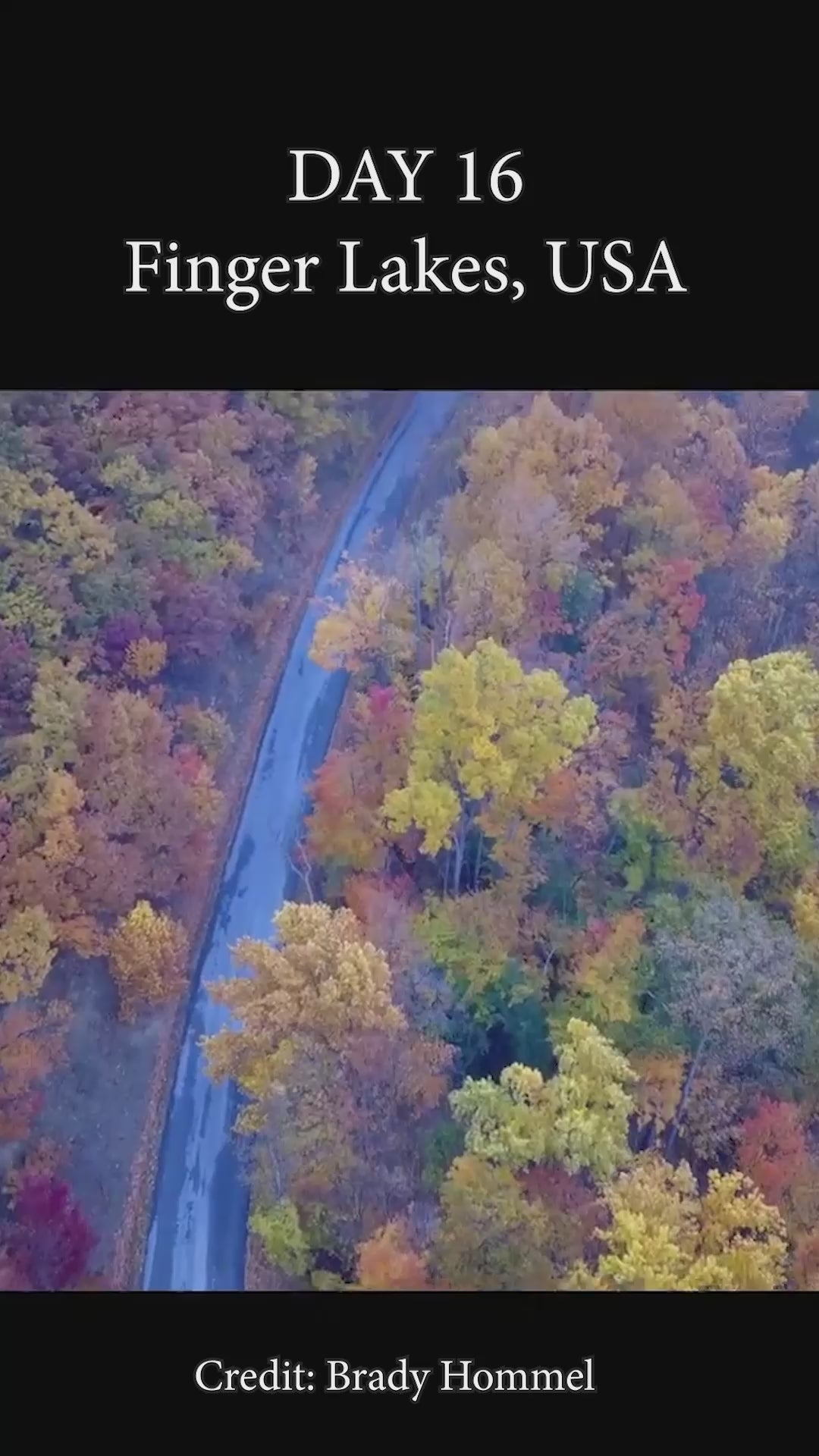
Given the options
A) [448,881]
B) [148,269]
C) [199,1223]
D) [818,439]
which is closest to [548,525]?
[818,439]

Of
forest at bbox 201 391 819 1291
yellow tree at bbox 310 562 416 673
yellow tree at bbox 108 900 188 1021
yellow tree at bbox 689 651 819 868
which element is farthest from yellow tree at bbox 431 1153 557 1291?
yellow tree at bbox 310 562 416 673

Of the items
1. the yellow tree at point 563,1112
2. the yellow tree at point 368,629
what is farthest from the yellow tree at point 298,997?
the yellow tree at point 368,629

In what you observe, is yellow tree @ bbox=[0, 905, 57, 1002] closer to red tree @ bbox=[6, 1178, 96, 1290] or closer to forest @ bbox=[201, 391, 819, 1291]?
red tree @ bbox=[6, 1178, 96, 1290]

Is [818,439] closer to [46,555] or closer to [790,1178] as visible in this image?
[790,1178]

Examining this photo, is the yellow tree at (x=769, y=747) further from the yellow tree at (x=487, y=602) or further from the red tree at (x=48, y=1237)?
the red tree at (x=48, y=1237)

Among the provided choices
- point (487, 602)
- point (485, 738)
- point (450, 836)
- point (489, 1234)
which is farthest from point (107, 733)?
point (489, 1234)
